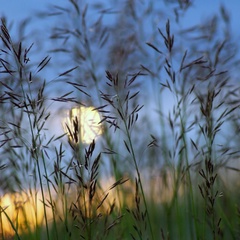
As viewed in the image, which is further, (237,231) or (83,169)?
(237,231)

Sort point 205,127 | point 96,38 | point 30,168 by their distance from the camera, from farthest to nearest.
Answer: point 96,38 → point 30,168 → point 205,127

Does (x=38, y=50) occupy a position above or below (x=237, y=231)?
above

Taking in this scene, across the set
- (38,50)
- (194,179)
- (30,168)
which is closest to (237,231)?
(194,179)

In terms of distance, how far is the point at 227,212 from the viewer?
10.7 feet

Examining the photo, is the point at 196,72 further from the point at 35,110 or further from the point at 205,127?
the point at 35,110

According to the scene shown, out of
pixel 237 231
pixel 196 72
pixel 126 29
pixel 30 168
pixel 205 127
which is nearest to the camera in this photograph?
pixel 205 127

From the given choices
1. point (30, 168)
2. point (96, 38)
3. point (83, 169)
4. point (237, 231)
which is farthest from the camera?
point (96, 38)

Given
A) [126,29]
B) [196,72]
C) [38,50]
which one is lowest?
[196,72]

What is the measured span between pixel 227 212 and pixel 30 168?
1308 millimetres

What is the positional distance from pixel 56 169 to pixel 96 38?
1.68 metres

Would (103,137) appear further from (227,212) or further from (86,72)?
(227,212)

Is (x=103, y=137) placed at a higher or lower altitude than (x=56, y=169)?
higher

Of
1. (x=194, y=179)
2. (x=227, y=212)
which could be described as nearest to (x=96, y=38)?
(x=194, y=179)

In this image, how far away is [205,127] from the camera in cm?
203
